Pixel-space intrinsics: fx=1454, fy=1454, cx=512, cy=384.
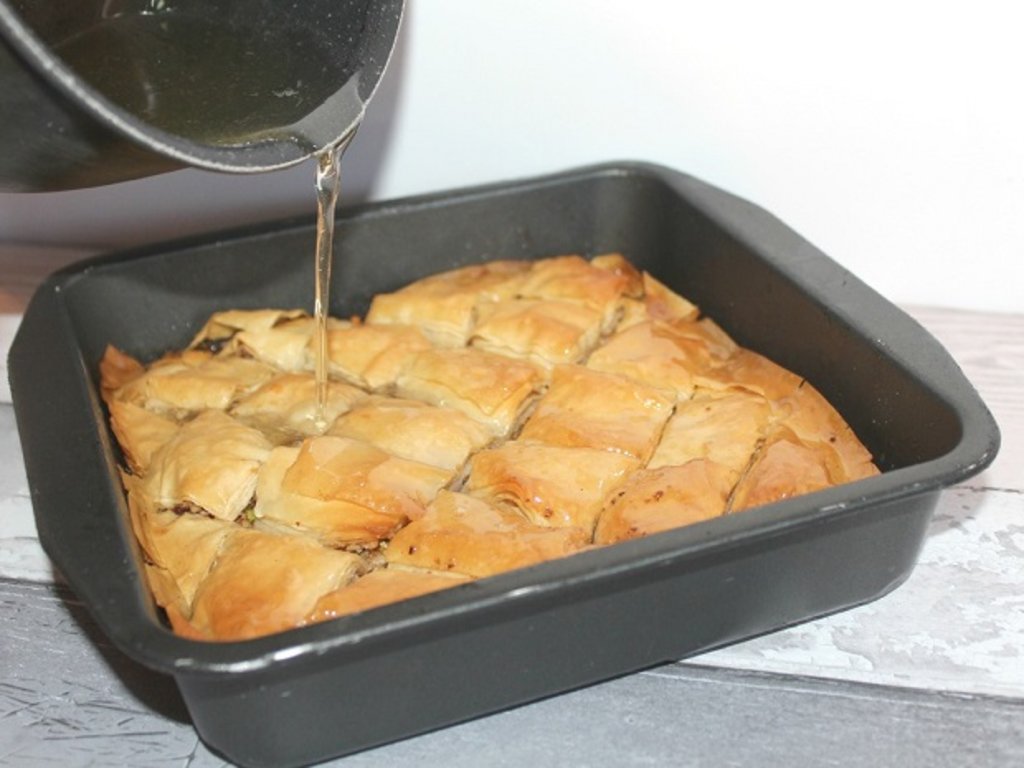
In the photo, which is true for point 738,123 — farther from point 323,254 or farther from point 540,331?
point 323,254

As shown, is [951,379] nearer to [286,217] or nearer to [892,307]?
[892,307]

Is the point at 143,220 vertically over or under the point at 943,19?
under

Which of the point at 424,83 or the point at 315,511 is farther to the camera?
the point at 424,83

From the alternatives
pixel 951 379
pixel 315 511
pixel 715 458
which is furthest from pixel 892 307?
pixel 315 511

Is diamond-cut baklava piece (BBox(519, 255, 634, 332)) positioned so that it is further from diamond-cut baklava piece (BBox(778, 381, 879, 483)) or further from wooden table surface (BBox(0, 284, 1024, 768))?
wooden table surface (BBox(0, 284, 1024, 768))

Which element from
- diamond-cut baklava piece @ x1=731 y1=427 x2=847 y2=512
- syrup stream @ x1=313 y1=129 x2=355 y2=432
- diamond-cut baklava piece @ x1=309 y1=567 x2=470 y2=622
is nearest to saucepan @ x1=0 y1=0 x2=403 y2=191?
syrup stream @ x1=313 y1=129 x2=355 y2=432

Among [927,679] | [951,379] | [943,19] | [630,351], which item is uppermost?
[943,19]
